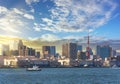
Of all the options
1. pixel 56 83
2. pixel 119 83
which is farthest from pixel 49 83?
pixel 119 83

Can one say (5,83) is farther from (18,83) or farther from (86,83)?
(86,83)

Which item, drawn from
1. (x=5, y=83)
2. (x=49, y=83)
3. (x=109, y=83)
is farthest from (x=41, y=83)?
(x=109, y=83)

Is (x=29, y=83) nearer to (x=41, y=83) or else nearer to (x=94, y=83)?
(x=41, y=83)

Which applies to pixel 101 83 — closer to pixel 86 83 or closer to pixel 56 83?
pixel 86 83

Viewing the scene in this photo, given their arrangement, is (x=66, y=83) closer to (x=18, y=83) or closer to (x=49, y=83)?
(x=49, y=83)

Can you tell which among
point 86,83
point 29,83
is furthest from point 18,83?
point 86,83

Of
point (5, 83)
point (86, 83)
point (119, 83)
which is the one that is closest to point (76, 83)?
point (86, 83)
